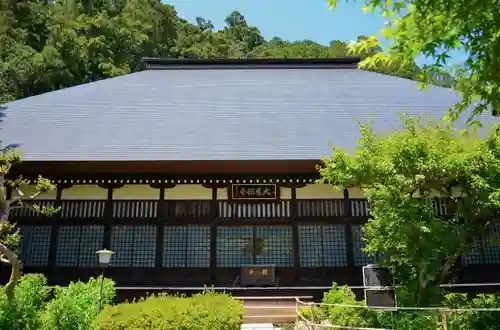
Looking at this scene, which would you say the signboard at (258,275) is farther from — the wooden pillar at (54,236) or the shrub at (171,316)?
the wooden pillar at (54,236)

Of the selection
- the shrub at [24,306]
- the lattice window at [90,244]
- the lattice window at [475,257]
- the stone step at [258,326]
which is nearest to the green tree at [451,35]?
the stone step at [258,326]

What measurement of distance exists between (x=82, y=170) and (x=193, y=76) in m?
7.66

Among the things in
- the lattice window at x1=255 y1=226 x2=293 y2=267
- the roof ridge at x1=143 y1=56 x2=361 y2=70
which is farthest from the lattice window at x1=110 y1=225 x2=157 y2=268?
the roof ridge at x1=143 y1=56 x2=361 y2=70

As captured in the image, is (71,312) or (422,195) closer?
(71,312)

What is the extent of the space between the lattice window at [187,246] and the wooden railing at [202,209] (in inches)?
13.5

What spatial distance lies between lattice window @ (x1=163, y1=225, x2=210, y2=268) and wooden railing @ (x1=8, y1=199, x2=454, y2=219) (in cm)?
34

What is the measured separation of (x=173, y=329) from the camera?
616 centimetres

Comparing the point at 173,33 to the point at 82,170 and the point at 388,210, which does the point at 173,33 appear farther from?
the point at 388,210

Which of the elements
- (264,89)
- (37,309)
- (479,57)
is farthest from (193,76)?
(479,57)

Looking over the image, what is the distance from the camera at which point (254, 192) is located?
11.2 m

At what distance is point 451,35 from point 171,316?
4850 millimetres

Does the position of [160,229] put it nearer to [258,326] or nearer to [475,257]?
[258,326]

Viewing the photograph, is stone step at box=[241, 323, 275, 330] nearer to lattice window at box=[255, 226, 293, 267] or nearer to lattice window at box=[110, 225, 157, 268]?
lattice window at box=[255, 226, 293, 267]

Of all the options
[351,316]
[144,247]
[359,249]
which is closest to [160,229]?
[144,247]
